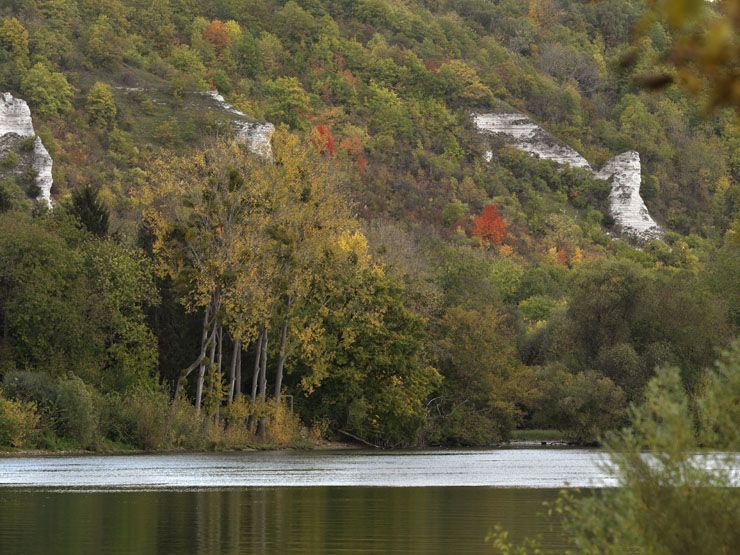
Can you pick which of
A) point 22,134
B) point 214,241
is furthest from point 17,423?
point 22,134

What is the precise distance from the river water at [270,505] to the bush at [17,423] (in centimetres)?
223

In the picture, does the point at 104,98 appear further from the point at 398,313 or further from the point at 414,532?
the point at 414,532

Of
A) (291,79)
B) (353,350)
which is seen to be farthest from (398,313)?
(291,79)

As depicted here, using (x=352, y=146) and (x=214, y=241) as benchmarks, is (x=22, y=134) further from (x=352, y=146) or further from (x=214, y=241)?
(x=214, y=241)

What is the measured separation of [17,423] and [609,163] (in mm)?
150777

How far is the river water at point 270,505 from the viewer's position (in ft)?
66.2

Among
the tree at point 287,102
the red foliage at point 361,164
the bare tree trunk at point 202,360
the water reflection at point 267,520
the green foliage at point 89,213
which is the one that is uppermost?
the water reflection at point 267,520

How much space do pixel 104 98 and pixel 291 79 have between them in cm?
4667

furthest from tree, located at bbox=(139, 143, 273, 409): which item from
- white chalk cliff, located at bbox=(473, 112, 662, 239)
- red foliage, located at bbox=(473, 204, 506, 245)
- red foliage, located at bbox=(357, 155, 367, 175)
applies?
white chalk cliff, located at bbox=(473, 112, 662, 239)

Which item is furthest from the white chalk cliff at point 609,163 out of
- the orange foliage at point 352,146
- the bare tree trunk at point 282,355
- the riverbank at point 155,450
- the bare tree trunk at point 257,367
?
the bare tree trunk at point 257,367

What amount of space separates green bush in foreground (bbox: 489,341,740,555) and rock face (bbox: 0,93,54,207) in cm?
11294

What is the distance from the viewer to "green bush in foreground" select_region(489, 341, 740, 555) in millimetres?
10438

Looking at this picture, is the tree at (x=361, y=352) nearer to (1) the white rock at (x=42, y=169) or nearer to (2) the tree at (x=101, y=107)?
(1) the white rock at (x=42, y=169)

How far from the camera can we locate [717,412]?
11.5 meters
